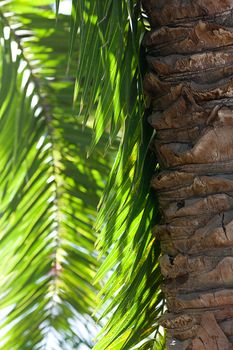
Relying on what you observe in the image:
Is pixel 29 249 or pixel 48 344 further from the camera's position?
pixel 48 344

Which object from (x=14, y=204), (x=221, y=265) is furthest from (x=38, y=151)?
(x=221, y=265)

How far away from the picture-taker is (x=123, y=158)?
1.69m

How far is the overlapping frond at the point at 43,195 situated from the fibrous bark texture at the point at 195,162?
649 mm

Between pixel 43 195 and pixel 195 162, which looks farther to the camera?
pixel 43 195

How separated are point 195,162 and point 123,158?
7.6 inches

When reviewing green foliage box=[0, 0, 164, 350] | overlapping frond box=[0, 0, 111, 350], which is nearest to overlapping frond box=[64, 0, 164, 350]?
green foliage box=[0, 0, 164, 350]

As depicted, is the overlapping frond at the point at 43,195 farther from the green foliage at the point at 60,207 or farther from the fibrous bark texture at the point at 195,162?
the fibrous bark texture at the point at 195,162

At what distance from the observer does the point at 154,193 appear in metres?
1.72

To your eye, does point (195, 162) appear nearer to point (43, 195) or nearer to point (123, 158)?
point (123, 158)

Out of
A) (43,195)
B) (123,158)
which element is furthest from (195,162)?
(43,195)

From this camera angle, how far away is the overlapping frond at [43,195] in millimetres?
2260

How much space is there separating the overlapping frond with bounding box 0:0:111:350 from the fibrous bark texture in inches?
25.6

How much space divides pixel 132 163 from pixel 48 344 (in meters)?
0.94

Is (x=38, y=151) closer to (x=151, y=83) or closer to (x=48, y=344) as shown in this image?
(x=48, y=344)
